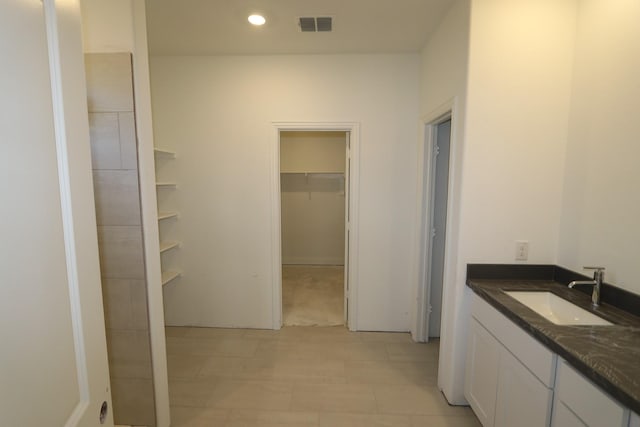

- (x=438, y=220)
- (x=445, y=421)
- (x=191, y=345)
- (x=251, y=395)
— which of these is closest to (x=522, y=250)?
(x=438, y=220)

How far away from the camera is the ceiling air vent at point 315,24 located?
7.67 feet

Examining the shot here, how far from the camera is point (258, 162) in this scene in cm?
304

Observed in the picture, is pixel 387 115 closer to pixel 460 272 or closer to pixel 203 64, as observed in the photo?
pixel 460 272

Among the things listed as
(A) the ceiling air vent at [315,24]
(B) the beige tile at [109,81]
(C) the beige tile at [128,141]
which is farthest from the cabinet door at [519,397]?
(A) the ceiling air vent at [315,24]

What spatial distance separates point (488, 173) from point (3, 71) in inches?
83.6

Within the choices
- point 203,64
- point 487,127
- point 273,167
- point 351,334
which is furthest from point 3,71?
point 351,334

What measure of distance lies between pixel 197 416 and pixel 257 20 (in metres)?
2.85

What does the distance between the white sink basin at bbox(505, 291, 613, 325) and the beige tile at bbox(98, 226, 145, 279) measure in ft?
7.03

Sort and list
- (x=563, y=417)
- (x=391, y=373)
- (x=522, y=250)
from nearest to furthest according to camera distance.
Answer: (x=563, y=417), (x=522, y=250), (x=391, y=373)

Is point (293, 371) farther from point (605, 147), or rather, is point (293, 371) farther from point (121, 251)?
point (605, 147)

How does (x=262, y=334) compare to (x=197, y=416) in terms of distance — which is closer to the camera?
(x=197, y=416)

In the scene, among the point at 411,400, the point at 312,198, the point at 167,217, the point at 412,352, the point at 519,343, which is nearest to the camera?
the point at 519,343

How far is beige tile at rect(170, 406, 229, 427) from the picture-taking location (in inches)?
78.0

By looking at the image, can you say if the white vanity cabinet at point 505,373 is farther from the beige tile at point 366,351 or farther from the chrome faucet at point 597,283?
the beige tile at point 366,351
